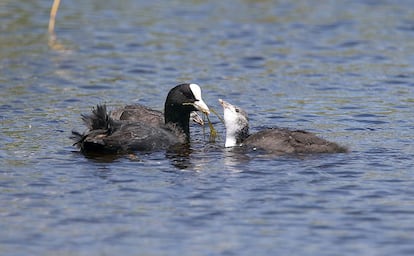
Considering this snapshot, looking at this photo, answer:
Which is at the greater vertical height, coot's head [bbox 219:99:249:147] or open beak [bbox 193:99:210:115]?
open beak [bbox 193:99:210:115]

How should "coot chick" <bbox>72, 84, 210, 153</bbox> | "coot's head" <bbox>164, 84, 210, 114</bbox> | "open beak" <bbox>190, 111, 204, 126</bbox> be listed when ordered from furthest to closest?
"open beak" <bbox>190, 111, 204, 126</bbox> → "coot's head" <bbox>164, 84, 210, 114</bbox> → "coot chick" <bbox>72, 84, 210, 153</bbox>

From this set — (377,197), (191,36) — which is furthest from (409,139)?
(191,36)

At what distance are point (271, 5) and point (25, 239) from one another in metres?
15.9

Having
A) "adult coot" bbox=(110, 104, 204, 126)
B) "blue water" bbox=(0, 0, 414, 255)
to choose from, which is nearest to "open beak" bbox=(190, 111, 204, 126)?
"blue water" bbox=(0, 0, 414, 255)

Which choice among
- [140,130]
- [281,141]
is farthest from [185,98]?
[281,141]

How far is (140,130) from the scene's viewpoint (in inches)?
479

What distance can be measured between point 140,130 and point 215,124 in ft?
7.63

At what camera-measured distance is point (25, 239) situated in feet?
28.6

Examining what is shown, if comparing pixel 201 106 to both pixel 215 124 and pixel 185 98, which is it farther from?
pixel 215 124

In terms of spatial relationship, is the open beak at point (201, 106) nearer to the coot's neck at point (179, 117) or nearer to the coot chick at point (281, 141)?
the coot's neck at point (179, 117)

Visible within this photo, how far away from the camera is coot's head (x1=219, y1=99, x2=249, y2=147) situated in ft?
40.7

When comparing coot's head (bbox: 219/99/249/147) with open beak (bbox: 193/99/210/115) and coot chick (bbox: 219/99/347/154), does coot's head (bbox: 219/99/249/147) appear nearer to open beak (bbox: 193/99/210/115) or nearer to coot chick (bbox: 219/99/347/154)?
coot chick (bbox: 219/99/347/154)

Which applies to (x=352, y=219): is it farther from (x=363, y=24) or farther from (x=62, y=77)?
(x=363, y=24)

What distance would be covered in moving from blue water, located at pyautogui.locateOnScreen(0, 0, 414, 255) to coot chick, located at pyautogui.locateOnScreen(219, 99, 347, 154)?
0.15 meters
